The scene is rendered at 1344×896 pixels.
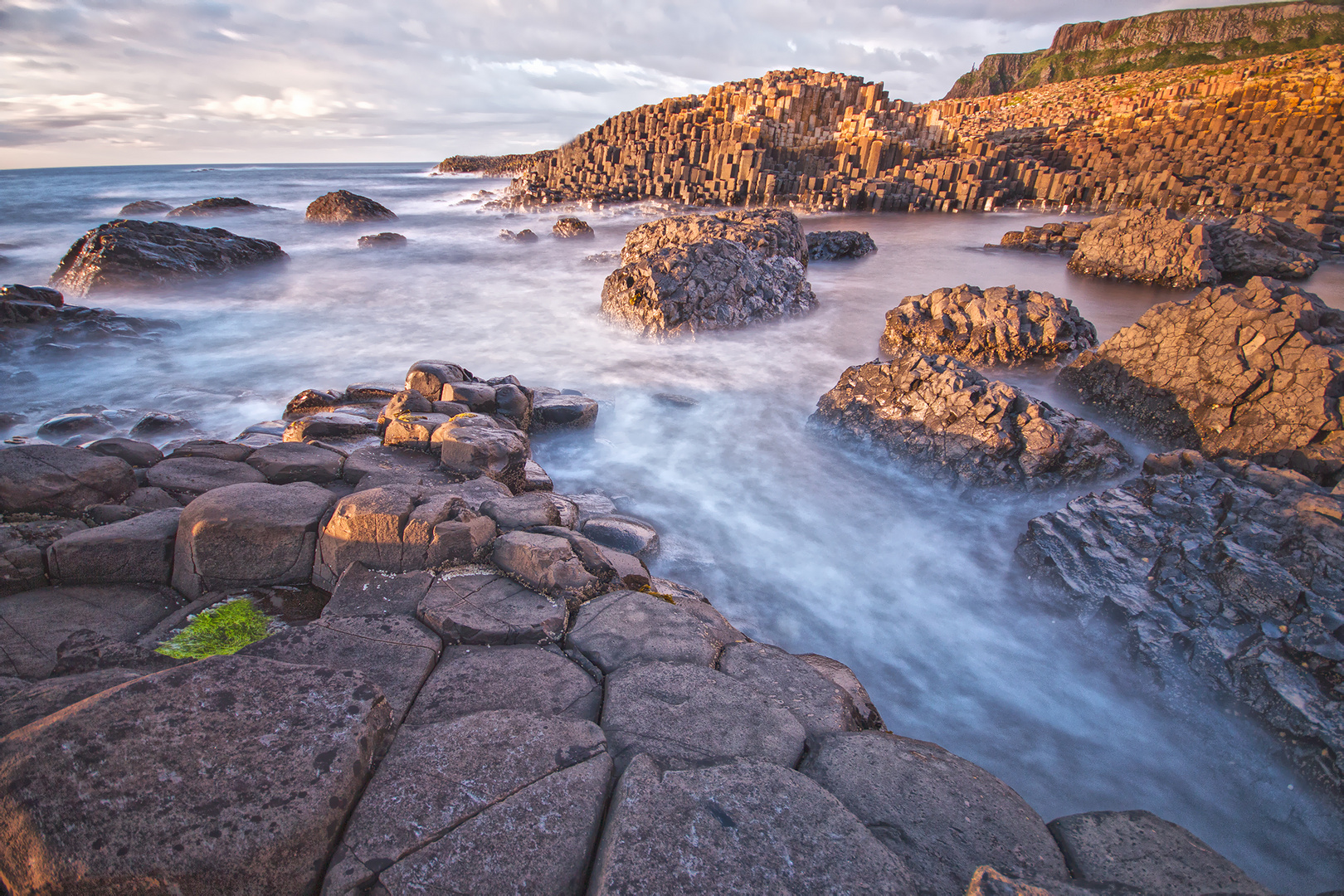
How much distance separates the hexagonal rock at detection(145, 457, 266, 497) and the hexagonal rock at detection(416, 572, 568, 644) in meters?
1.94

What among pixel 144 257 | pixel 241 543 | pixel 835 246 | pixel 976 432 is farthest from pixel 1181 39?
pixel 241 543

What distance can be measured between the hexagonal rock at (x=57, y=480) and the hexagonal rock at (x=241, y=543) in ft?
3.04

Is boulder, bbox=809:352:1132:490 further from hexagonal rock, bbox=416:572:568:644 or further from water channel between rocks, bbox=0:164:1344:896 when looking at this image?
hexagonal rock, bbox=416:572:568:644

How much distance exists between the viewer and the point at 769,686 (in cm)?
236

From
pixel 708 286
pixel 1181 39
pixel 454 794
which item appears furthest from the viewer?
pixel 1181 39

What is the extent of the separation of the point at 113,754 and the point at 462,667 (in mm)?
1006

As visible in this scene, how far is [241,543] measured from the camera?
2.79 m

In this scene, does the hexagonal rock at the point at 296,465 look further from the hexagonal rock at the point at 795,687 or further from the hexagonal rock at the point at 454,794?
the hexagonal rock at the point at 795,687

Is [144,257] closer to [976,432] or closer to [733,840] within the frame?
[976,432]

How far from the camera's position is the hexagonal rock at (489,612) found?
2439 millimetres

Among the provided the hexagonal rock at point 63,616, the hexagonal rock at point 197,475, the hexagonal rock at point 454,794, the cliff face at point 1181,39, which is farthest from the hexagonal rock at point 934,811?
the cliff face at point 1181,39

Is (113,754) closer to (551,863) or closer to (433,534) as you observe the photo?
(551,863)

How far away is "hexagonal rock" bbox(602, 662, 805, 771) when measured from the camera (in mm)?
1902

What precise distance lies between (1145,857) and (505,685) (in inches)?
85.7
